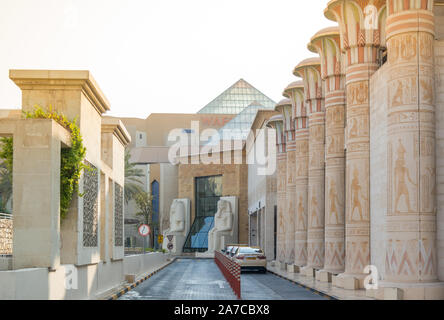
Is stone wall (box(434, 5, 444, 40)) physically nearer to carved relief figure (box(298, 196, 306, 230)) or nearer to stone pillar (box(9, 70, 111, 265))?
stone pillar (box(9, 70, 111, 265))

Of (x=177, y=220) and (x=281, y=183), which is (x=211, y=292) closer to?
(x=281, y=183)

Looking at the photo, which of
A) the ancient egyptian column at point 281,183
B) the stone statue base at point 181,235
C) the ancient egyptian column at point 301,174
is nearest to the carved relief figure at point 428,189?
the ancient egyptian column at point 301,174

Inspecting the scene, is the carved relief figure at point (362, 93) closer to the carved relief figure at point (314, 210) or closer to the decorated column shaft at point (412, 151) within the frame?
the decorated column shaft at point (412, 151)

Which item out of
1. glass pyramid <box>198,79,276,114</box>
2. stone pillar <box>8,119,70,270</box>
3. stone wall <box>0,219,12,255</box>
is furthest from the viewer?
glass pyramid <box>198,79,276,114</box>

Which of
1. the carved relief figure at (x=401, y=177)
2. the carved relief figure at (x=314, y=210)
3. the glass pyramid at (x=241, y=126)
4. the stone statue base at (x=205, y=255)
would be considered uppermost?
the glass pyramid at (x=241, y=126)

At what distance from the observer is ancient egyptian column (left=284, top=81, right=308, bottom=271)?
3728cm

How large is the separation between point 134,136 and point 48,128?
93.6 metres

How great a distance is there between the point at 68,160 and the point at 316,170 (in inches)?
728

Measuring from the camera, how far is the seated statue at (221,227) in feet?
233

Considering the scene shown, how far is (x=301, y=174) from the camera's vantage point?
37344mm

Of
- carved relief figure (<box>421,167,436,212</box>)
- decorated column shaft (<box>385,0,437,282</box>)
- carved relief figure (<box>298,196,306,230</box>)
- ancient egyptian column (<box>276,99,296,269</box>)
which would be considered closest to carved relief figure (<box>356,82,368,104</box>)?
decorated column shaft (<box>385,0,437,282</box>)

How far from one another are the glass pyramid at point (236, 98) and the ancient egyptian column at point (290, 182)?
5281cm

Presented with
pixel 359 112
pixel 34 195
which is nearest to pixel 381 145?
pixel 359 112

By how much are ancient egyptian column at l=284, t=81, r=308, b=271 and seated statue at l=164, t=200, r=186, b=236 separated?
4088 cm
